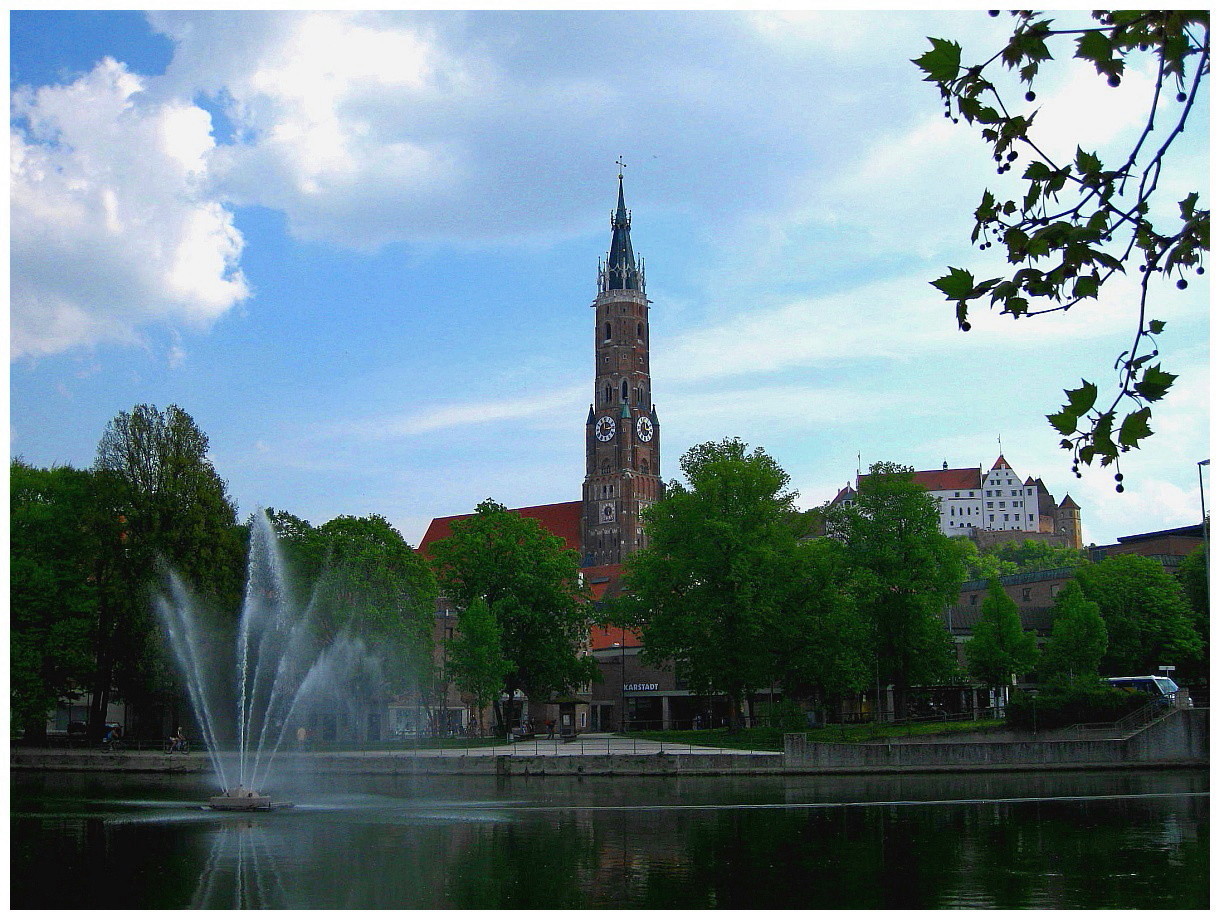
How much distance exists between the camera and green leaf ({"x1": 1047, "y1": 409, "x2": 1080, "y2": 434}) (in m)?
7.01

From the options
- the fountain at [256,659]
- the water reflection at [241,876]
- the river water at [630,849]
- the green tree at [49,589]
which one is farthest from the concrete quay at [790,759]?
the water reflection at [241,876]

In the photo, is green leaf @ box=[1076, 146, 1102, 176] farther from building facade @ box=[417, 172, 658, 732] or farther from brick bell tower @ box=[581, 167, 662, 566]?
brick bell tower @ box=[581, 167, 662, 566]

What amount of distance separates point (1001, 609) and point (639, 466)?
104m

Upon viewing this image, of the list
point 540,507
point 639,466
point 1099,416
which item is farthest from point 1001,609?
point 540,507

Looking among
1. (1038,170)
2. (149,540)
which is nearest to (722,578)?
(149,540)

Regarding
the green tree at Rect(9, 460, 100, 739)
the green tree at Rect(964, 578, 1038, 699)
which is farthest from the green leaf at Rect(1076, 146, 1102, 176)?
the green tree at Rect(964, 578, 1038, 699)

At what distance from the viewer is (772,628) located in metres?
63.3

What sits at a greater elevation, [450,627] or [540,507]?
[540,507]

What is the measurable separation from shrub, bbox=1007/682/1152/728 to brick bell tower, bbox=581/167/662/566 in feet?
345

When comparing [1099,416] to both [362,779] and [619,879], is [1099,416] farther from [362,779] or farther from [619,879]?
[362,779]

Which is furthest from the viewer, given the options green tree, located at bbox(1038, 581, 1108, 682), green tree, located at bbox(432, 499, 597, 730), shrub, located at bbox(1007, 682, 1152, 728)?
green tree, located at bbox(432, 499, 597, 730)

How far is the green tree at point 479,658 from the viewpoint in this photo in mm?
67562

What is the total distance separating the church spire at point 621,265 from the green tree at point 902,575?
382 feet

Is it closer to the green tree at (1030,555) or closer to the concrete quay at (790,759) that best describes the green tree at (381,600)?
the concrete quay at (790,759)
